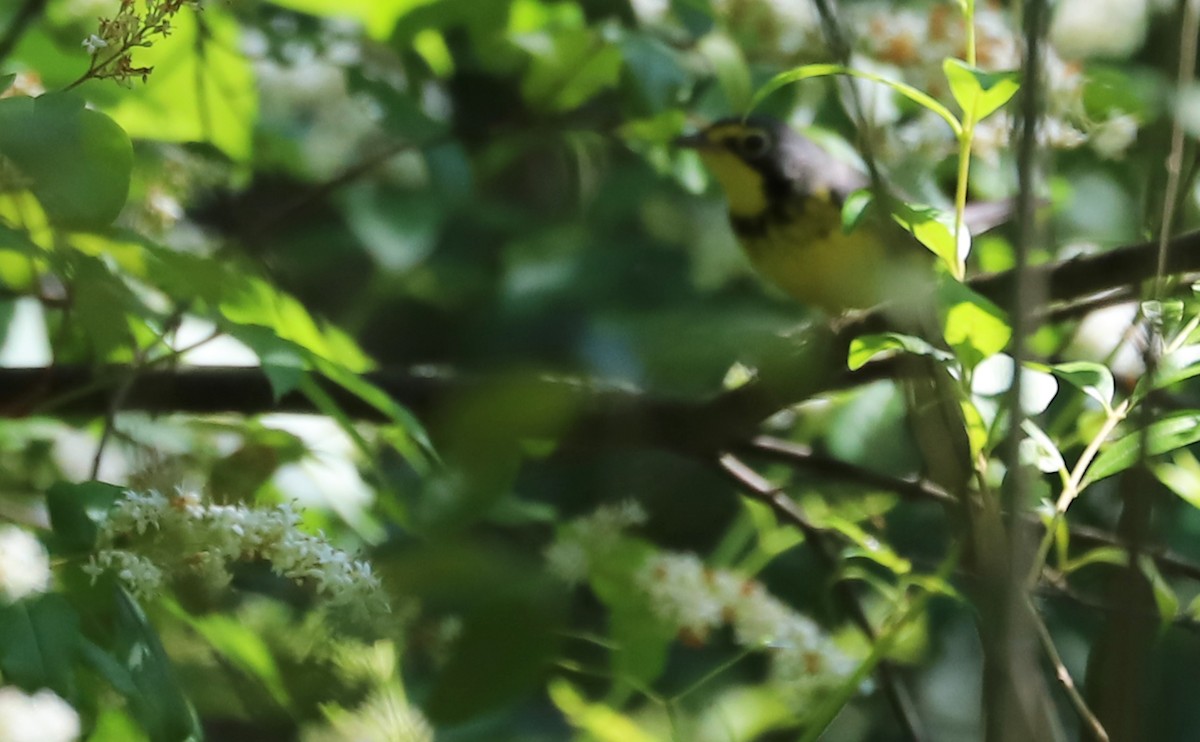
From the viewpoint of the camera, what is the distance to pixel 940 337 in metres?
0.73

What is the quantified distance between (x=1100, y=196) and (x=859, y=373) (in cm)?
52

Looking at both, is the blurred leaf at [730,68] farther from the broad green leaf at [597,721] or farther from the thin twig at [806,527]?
the broad green leaf at [597,721]

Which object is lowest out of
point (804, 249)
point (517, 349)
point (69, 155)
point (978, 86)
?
point (517, 349)

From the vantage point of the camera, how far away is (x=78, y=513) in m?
0.62

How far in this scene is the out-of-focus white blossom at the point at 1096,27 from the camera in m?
1.56

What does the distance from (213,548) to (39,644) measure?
3.0 inches

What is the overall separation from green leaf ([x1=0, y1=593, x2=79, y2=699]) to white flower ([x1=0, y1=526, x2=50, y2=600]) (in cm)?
1

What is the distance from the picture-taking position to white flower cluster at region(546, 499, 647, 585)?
2.66 feet

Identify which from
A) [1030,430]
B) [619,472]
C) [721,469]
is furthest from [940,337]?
[619,472]

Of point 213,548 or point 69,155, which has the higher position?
point 69,155

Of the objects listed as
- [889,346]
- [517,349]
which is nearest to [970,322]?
[889,346]

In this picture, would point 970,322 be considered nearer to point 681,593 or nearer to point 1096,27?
point 681,593

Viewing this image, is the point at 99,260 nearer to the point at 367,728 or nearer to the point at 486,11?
the point at 367,728

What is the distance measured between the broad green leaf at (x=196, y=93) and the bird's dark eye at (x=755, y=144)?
0.73m
